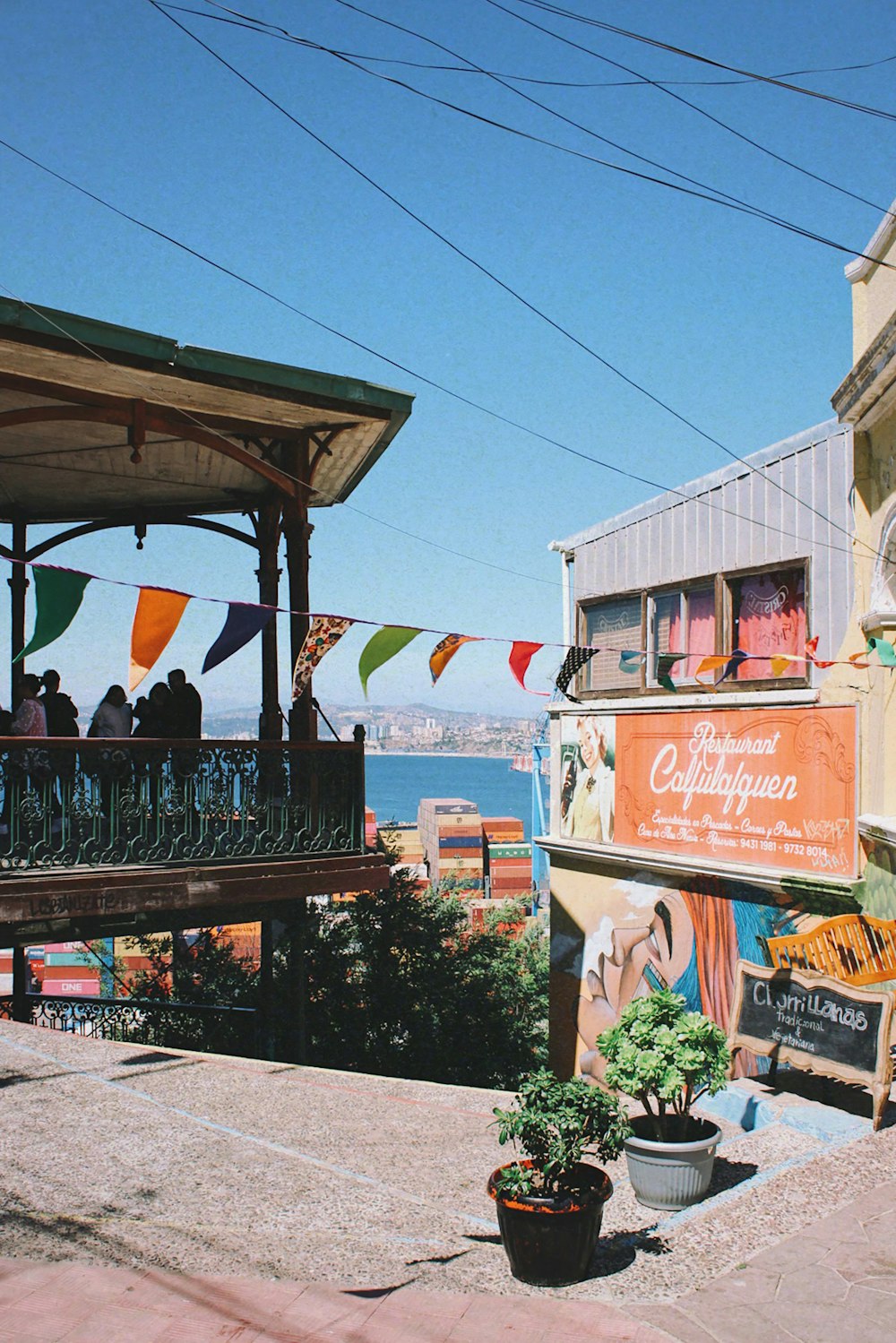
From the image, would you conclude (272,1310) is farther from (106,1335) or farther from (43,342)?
(43,342)

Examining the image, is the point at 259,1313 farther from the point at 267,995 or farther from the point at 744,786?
the point at 267,995

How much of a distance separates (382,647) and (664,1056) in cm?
391

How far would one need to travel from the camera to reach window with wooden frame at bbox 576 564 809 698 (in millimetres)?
10312

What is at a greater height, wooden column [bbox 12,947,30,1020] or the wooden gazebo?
the wooden gazebo

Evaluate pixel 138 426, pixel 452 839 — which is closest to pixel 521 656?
pixel 138 426

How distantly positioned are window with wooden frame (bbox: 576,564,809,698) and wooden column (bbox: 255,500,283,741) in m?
3.71

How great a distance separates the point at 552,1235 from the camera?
4879 mm

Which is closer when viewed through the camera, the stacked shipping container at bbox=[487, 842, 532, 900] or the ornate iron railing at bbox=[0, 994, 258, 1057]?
the ornate iron railing at bbox=[0, 994, 258, 1057]

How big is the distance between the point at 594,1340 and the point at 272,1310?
1.39 m

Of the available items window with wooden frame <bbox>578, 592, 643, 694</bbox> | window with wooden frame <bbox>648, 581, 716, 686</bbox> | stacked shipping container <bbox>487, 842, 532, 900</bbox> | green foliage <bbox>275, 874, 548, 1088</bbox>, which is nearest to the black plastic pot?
window with wooden frame <bbox>648, 581, 716, 686</bbox>

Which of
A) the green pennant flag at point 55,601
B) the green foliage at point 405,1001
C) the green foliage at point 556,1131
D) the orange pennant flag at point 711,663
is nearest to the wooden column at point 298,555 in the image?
the green pennant flag at point 55,601

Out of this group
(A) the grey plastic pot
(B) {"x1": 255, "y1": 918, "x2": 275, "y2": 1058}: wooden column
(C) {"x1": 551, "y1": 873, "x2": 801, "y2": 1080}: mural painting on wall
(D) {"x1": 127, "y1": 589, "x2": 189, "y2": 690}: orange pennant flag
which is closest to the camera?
(A) the grey plastic pot

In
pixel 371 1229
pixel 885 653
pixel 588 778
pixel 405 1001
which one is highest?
pixel 885 653

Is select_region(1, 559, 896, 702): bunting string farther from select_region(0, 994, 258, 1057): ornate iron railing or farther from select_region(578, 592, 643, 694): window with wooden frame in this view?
select_region(0, 994, 258, 1057): ornate iron railing
